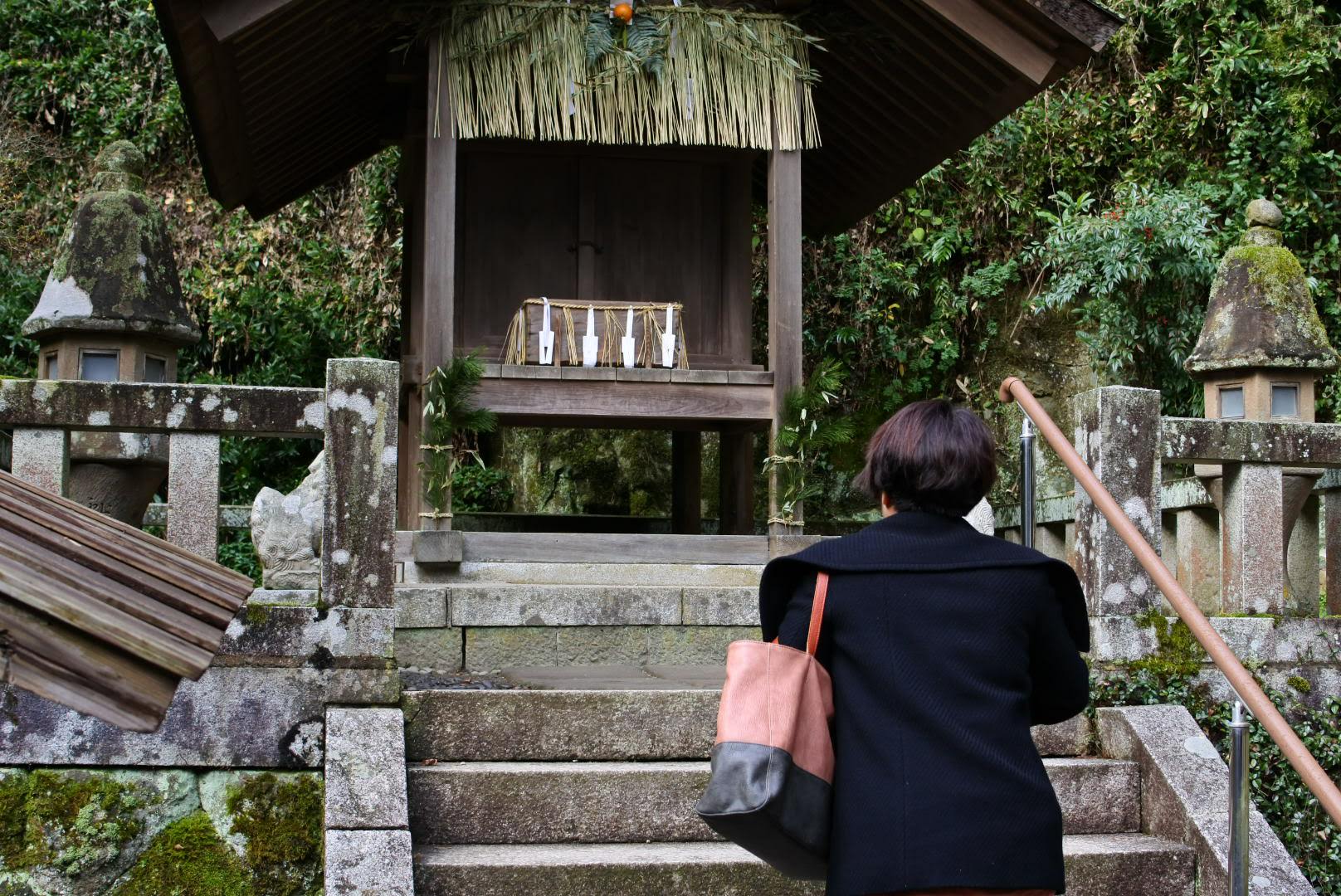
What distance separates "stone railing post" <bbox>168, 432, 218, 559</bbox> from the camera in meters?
4.59

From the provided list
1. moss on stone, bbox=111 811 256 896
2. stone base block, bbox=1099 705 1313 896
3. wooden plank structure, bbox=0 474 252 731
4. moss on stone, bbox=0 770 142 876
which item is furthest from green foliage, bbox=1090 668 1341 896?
wooden plank structure, bbox=0 474 252 731

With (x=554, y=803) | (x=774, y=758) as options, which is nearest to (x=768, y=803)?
(x=774, y=758)

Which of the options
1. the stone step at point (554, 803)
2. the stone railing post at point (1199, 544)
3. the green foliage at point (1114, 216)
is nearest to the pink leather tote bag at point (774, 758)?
the stone step at point (554, 803)

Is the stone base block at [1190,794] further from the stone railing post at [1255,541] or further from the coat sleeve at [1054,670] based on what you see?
the coat sleeve at [1054,670]

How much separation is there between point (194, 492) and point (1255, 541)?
3928 millimetres

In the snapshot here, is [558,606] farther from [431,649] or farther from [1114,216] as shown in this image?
[1114,216]

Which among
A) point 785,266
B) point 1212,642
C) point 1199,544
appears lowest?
point 1212,642

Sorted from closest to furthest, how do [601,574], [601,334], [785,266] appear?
1. [601,574]
2. [785,266]
3. [601,334]

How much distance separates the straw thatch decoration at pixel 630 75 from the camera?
7.51m

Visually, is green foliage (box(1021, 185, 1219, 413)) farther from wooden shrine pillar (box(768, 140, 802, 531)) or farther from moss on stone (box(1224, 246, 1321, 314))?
moss on stone (box(1224, 246, 1321, 314))

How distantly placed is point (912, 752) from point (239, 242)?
1200 cm

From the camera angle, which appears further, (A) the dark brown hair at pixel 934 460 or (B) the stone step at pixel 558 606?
(B) the stone step at pixel 558 606

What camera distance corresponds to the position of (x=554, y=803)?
431cm

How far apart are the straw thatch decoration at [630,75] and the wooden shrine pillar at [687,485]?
10.1 feet
